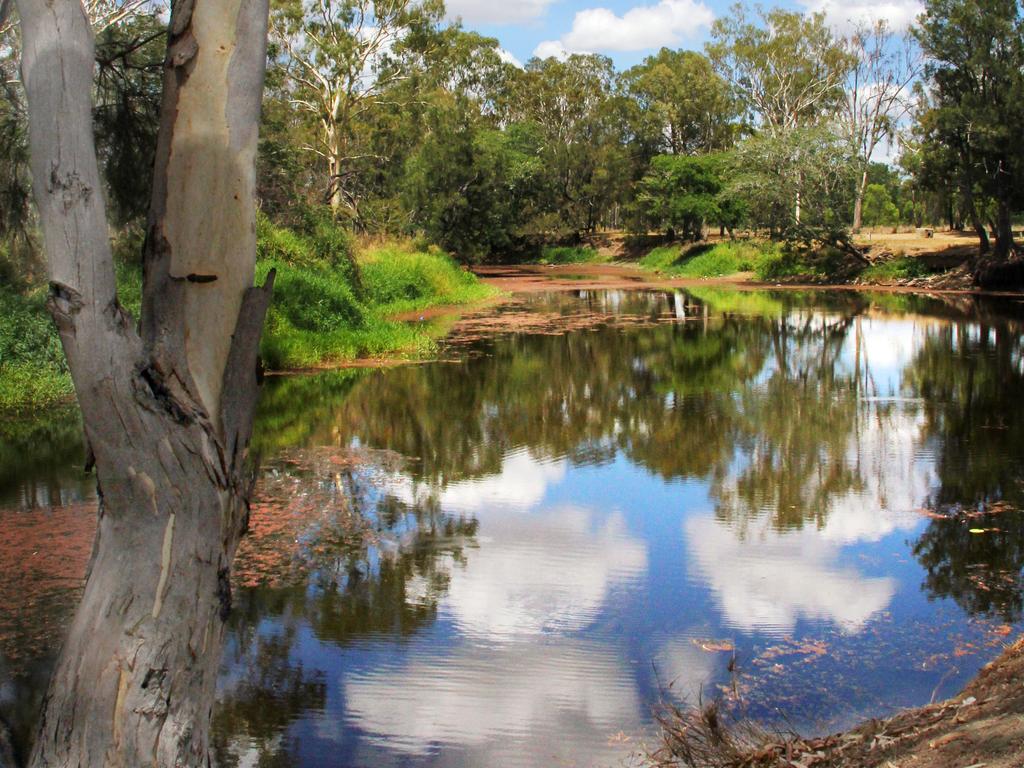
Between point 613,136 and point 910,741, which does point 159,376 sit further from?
point 613,136

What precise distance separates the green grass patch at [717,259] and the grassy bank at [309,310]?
1449cm

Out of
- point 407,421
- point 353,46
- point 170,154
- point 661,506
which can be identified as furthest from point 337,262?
point 170,154

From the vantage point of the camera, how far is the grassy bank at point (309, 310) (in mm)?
12656

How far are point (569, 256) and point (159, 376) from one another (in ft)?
156

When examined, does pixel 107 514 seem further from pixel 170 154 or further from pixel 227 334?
pixel 170 154

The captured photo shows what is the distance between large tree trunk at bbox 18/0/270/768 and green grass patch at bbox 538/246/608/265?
1842 inches

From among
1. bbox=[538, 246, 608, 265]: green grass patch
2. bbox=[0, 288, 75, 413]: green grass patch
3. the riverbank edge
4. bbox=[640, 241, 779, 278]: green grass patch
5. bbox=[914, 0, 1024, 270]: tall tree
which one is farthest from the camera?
bbox=[538, 246, 608, 265]: green grass patch

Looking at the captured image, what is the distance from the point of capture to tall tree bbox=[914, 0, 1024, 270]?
2809cm

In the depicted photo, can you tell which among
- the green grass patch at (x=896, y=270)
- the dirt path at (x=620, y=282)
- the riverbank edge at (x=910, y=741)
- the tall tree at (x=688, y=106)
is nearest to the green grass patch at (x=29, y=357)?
the riverbank edge at (x=910, y=741)

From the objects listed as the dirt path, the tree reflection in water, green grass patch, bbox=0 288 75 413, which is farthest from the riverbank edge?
the dirt path

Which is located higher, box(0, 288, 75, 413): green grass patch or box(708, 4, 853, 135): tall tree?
box(708, 4, 853, 135): tall tree

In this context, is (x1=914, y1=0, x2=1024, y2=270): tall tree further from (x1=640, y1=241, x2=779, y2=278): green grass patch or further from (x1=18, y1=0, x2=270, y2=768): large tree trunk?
(x1=18, y1=0, x2=270, y2=768): large tree trunk

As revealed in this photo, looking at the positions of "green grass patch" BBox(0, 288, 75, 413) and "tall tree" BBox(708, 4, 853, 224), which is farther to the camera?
"tall tree" BBox(708, 4, 853, 224)

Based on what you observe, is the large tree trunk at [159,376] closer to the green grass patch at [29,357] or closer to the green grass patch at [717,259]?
the green grass patch at [29,357]
